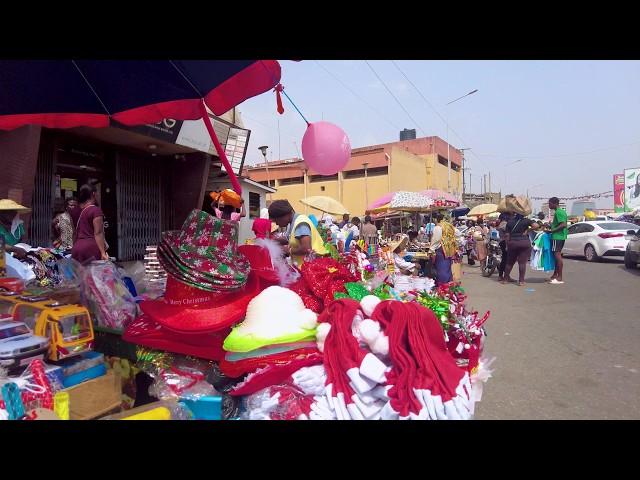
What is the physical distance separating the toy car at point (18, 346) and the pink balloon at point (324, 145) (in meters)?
2.19

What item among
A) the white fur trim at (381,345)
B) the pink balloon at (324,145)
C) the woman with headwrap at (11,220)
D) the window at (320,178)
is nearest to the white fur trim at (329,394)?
the white fur trim at (381,345)

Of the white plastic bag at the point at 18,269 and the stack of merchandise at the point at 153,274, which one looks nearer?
the stack of merchandise at the point at 153,274

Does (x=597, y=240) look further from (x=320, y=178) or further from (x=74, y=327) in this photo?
(x=320, y=178)

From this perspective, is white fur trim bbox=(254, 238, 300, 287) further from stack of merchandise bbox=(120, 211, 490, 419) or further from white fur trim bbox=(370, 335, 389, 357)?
white fur trim bbox=(370, 335, 389, 357)

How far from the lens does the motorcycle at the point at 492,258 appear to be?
9820 mm

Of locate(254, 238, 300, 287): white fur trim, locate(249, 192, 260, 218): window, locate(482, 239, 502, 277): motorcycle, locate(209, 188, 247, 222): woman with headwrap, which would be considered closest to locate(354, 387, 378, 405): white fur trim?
locate(254, 238, 300, 287): white fur trim

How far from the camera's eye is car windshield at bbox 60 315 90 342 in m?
2.06

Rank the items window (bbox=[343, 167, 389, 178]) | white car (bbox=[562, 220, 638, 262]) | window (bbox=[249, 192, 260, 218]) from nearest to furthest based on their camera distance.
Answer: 1. white car (bbox=[562, 220, 638, 262])
2. window (bbox=[249, 192, 260, 218])
3. window (bbox=[343, 167, 389, 178])

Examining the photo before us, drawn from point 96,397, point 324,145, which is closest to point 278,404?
point 96,397

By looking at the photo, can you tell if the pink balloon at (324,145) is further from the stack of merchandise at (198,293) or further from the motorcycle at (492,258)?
the motorcycle at (492,258)

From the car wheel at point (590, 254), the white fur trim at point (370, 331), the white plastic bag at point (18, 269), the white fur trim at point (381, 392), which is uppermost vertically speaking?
the white plastic bag at point (18, 269)

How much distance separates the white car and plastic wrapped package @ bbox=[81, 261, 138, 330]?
44.8 feet

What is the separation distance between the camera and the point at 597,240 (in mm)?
12844
